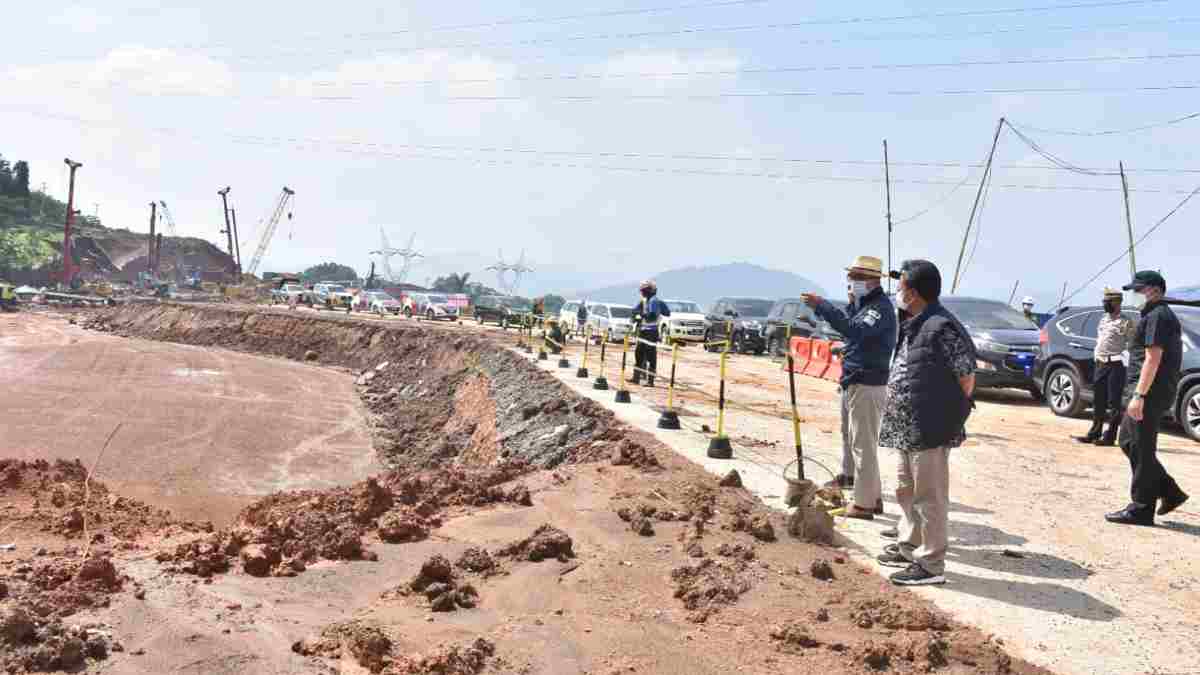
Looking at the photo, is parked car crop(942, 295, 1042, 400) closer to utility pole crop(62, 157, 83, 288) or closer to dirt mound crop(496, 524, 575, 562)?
dirt mound crop(496, 524, 575, 562)

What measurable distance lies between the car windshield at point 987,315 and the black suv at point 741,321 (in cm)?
993

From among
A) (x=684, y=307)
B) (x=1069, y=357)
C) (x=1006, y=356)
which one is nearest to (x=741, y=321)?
(x=684, y=307)

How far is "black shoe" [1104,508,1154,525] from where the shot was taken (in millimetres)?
7078

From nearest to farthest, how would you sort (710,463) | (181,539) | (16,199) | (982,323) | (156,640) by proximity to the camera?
(156,640), (181,539), (710,463), (982,323), (16,199)

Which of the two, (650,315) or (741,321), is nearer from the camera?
(650,315)

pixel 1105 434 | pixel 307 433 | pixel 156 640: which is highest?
pixel 1105 434

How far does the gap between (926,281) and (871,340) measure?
1.31m

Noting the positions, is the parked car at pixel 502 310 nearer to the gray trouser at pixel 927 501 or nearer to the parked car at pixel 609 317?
the parked car at pixel 609 317

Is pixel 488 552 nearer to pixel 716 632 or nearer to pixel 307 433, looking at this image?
pixel 716 632

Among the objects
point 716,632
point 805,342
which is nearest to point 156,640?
point 716,632

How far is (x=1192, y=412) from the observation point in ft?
38.7

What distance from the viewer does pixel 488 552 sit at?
6008 mm

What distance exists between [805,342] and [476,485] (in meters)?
14.4

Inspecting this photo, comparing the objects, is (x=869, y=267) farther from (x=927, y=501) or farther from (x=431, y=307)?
(x=431, y=307)
